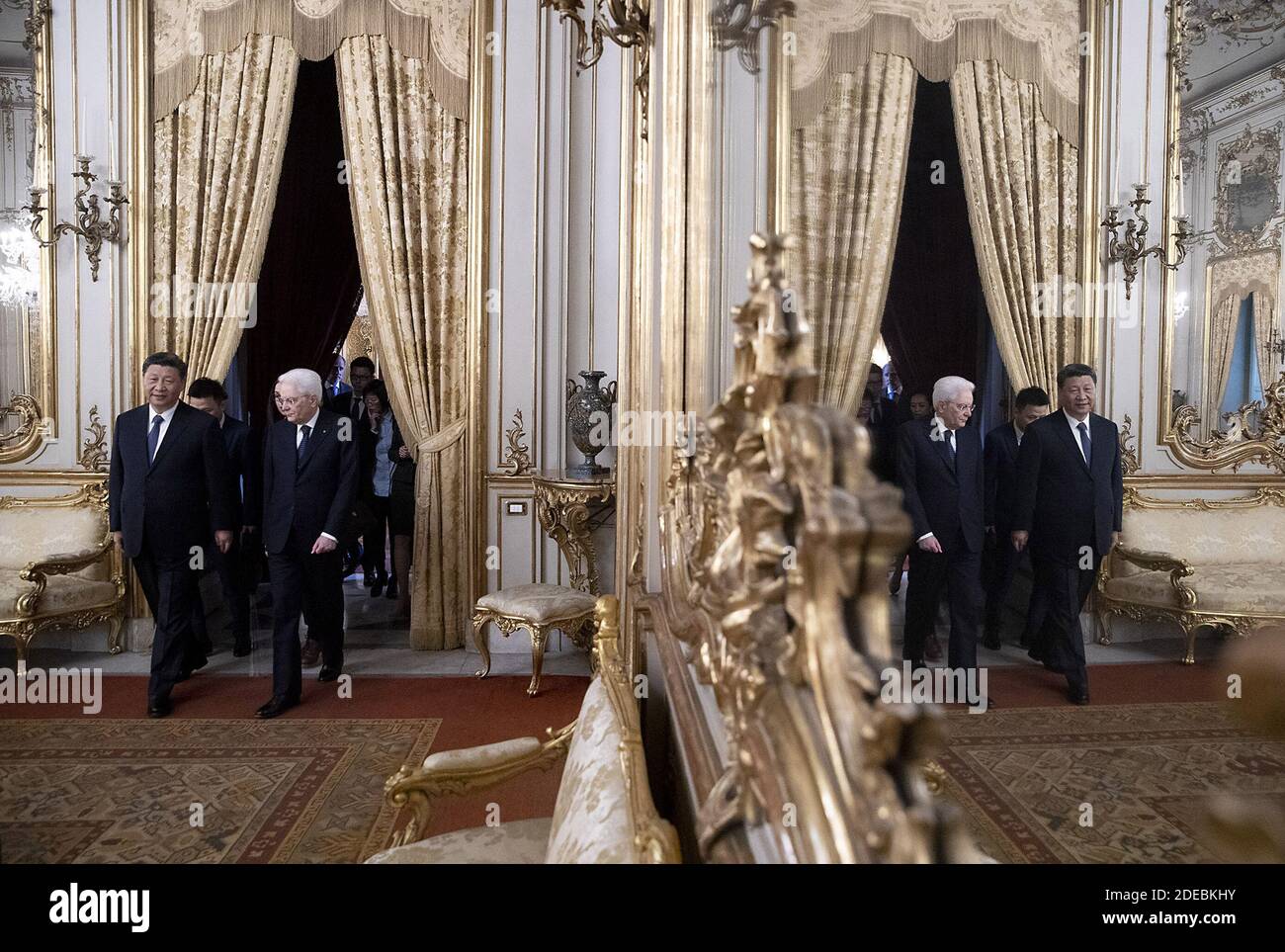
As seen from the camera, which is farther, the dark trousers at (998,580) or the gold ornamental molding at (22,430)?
the gold ornamental molding at (22,430)

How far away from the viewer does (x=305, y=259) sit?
5.04 m

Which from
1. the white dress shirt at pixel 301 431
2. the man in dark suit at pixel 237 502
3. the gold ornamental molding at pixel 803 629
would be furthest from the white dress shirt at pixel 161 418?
the gold ornamental molding at pixel 803 629

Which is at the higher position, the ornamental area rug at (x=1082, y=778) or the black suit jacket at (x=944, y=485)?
the black suit jacket at (x=944, y=485)

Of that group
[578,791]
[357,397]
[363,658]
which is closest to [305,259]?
[357,397]

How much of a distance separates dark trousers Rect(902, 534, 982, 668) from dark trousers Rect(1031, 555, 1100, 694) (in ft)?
0.14

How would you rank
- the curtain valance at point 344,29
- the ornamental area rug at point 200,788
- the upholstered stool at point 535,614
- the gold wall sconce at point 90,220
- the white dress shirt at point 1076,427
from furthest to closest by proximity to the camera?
the curtain valance at point 344,29 < the gold wall sconce at point 90,220 < the upholstered stool at point 535,614 < the ornamental area rug at point 200,788 < the white dress shirt at point 1076,427

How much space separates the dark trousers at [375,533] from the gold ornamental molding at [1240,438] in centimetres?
469

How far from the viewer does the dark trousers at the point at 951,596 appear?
1.22 feet

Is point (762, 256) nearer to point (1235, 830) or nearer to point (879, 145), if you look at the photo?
point (879, 145)

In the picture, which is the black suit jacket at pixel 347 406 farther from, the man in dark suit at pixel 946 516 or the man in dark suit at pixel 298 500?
the man in dark suit at pixel 946 516

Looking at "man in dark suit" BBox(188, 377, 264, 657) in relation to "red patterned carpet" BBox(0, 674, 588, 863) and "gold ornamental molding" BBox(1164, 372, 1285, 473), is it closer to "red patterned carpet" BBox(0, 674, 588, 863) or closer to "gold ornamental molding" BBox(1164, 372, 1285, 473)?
"red patterned carpet" BBox(0, 674, 588, 863)

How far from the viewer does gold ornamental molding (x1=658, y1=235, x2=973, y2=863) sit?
0.98 feet

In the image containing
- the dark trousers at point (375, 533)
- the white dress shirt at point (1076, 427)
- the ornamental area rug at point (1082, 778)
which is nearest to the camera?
the ornamental area rug at point (1082, 778)
